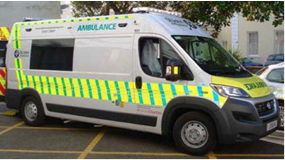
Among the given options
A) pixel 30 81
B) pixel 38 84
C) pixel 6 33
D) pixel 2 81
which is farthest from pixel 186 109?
pixel 6 33

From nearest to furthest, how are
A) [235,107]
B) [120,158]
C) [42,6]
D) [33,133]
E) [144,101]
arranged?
[235,107], [120,158], [144,101], [33,133], [42,6]

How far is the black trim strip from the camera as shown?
5.96 meters

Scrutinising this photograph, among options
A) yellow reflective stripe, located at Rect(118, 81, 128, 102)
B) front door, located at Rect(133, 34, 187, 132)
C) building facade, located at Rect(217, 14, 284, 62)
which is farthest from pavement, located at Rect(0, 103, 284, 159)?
building facade, located at Rect(217, 14, 284, 62)

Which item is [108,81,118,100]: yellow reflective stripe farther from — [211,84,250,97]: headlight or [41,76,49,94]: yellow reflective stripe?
[211,84,250,97]: headlight

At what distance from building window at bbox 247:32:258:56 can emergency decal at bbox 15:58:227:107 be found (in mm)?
21316

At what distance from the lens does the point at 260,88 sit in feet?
18.5

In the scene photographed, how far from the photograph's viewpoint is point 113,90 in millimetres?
6332

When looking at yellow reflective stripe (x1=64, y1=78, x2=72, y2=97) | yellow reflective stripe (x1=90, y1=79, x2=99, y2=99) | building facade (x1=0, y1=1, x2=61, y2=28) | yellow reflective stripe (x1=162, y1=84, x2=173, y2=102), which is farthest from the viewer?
building facade (x1=0, y1=1, x2=61, y2=28)

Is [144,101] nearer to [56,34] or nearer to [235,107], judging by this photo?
[235,107]

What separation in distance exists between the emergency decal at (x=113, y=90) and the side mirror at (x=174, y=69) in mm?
179

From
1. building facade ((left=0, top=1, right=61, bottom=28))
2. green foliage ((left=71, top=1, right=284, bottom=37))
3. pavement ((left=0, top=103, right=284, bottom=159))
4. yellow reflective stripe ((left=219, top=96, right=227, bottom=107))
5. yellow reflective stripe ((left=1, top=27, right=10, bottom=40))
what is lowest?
pavement ((left=0, top=103, right=284, bottom=159))

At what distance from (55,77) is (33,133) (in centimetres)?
123

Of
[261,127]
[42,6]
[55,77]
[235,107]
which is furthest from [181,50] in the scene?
[42,6]

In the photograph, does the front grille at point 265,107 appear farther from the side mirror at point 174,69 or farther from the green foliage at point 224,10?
the green foliage at point 224,10
